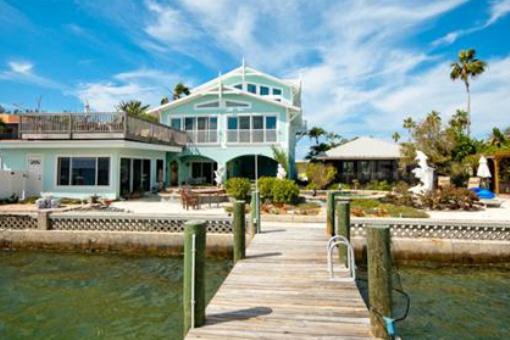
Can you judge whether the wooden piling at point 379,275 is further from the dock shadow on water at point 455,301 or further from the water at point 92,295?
the water at point 92,295

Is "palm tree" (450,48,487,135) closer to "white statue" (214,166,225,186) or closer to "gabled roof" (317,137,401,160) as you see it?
"gabled roof" (317,137,401,160)

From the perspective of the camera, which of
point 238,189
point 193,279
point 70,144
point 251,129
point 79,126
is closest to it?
point 193,279

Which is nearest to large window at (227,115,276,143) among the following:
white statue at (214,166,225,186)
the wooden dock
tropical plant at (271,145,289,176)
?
tropical plant at (271,145,289,176)

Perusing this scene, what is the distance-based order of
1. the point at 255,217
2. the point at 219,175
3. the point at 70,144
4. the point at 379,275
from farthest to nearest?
the point at 219,175, the point at 70,144, the point at 255,217, the point at 379,275

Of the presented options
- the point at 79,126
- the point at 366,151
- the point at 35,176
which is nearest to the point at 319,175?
the point at 366,151

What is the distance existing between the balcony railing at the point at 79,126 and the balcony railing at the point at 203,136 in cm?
620

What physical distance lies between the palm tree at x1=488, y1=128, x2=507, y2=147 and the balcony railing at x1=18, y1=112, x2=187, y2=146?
1148 inches

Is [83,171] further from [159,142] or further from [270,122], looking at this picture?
[270,122]

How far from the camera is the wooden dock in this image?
3717mm

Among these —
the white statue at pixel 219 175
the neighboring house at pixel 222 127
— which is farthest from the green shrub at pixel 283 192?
the neighboring house at pixel 222 127

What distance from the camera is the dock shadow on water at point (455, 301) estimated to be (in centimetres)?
538

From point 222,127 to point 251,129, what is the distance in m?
2.20

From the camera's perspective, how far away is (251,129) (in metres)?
23.0

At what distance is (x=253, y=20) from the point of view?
14094 millimetres
